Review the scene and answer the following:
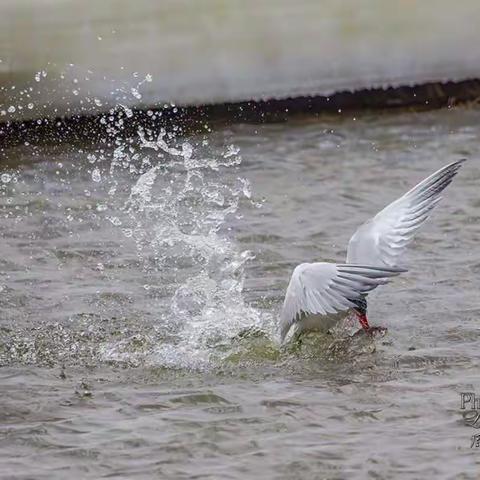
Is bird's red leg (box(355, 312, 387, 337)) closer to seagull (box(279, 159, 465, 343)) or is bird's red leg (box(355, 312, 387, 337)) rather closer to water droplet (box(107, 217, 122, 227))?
seagull (box(279, 159, 465, 343))

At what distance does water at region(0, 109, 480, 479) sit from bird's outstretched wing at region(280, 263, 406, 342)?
7.7 inches

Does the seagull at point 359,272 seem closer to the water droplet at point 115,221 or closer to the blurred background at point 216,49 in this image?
the water droplet at point 115,221

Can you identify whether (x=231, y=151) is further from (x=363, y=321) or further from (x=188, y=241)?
(x=363, y=321)

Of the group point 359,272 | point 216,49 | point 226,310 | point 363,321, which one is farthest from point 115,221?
point 359,272

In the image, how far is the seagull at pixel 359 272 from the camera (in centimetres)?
452

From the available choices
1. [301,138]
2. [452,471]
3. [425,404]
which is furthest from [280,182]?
[452,471]

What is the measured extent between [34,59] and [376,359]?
10.5 feet

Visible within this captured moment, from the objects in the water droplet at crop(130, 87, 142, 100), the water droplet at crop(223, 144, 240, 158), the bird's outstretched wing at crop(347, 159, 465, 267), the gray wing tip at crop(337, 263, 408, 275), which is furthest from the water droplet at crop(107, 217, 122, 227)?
the gray wing tip at crop(337, 263, 408, 275)

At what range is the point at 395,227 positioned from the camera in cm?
496

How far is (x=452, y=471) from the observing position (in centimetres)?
355

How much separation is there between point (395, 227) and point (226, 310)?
0.75m

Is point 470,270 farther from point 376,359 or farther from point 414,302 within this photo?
point 376,359

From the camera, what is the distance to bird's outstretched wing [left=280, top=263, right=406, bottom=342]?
14.8ft

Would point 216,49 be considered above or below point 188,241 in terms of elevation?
above
